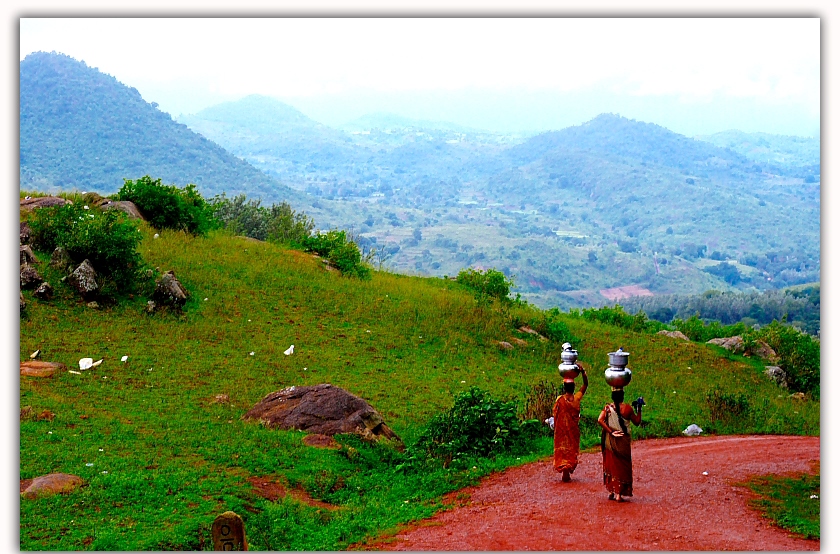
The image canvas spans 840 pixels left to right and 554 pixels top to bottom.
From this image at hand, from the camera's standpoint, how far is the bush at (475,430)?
35.5 feet

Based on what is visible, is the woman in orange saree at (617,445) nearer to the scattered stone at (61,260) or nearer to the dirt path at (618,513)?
the dirt path at (618,513)

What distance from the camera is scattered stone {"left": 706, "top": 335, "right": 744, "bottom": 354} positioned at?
20.4 metres

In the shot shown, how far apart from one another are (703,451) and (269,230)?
835 inches

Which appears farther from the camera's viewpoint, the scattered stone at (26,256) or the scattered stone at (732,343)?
the scattered stone at (732,343)

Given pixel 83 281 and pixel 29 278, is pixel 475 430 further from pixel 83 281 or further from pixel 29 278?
pixel 29 278

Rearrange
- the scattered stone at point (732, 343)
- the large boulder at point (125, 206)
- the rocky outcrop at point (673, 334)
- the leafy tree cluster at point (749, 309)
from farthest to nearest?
1. the leafy tree cluster at point (749, 309)
2. the rocky outcrop at point (673, 334)
3. the scattered stone at point (732, 343)
4. the large boulder at point (125, 206)

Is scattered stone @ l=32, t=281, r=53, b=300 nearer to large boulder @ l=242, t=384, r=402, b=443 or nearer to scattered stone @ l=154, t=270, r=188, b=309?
scattered stone @ l=154, t=270, r=188, b=309

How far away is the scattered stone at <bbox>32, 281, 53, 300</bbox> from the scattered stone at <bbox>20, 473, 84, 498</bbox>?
778 centimetres

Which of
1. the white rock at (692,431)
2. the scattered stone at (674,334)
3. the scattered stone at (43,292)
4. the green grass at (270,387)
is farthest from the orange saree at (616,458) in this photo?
the scattered stone at (674,334)

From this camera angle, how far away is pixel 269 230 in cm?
2975

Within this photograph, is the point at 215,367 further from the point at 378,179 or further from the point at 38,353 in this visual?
the point at 378,179

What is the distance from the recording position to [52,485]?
8.28 meters

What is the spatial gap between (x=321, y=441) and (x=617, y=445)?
13.7 ft

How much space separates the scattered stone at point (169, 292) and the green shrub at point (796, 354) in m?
13.4
